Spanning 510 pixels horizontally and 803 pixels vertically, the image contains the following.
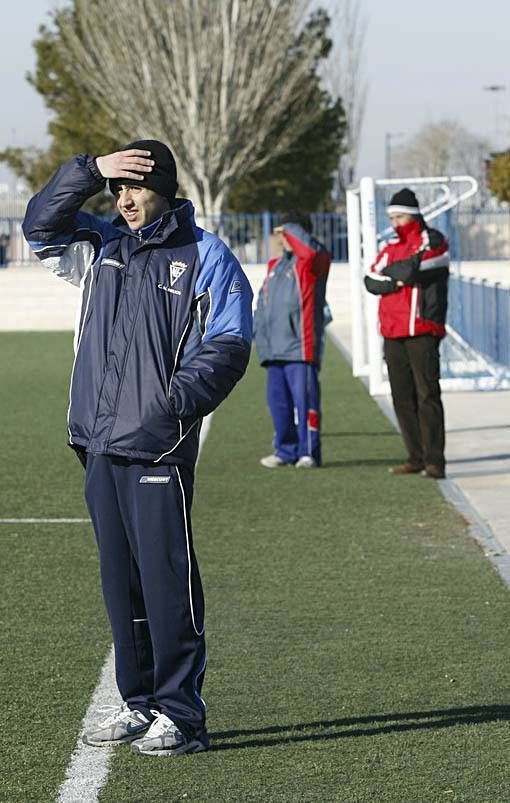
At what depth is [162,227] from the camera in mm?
4957

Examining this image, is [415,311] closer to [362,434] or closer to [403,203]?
[403,203]

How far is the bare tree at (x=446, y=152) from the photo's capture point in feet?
323

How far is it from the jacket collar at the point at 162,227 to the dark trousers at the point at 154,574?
27.0 inches

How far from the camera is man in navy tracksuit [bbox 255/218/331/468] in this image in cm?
1178

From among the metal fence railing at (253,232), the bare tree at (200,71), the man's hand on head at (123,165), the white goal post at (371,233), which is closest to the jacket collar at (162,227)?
the man's hand on head at (123,165)

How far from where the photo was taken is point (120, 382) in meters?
4.91

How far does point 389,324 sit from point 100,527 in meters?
6.38

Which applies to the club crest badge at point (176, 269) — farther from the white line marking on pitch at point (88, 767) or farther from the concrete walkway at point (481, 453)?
the concrete walkway at point (481, 453)

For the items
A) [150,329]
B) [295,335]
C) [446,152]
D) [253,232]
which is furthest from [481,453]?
[446,152]

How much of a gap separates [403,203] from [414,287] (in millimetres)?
582

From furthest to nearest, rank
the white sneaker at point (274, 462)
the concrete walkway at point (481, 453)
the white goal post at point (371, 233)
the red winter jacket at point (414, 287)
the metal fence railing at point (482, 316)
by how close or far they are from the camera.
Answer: the metal fence railing at point (482, 316)
the white goal post at point (371, 233)
the white sneaker at point (274, 462)
the red winter jacket at point (414, 287)
the concrete walkway at point (481, 453)

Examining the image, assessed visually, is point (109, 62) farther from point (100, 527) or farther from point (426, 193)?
point (100, 527)

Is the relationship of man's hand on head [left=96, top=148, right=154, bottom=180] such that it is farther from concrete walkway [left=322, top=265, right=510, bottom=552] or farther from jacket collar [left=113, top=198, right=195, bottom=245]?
concrete walkway [left=322, top=265, right=510, bottom=552]

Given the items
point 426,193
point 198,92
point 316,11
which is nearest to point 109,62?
point 198,92
